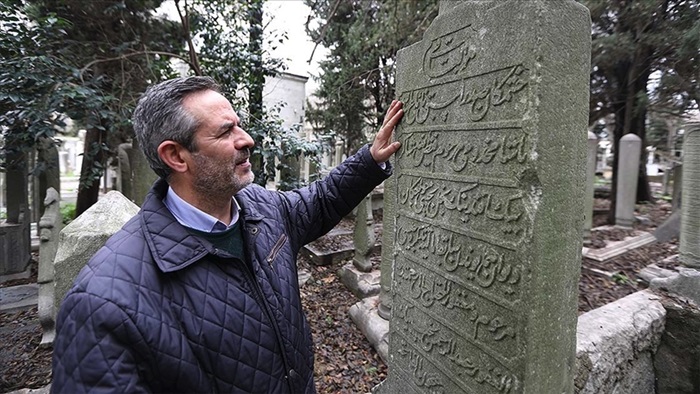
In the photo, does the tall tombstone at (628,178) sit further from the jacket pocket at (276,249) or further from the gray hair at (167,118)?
the gray hair at (167,118)

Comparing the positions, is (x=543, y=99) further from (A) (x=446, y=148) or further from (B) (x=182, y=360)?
(B) (x=182, y=360)

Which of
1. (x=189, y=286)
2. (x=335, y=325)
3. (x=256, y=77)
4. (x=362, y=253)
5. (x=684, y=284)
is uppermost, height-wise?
(x=256, y=77)

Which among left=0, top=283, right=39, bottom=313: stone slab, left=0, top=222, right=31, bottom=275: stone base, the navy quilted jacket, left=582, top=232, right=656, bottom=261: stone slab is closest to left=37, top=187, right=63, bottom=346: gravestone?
left=0, top=283, right=39, bottom=313: stone slab

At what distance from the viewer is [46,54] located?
3865 millimetres

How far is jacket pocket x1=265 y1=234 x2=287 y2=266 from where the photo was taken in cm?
141

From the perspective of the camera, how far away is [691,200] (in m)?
3.39

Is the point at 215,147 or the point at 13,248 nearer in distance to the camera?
the point at 215,147

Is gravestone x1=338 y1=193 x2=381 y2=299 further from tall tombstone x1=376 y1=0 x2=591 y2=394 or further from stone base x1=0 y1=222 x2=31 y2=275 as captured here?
stone base x1=0 y1=222 x2=31 y2=275

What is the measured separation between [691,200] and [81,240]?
5.16 m

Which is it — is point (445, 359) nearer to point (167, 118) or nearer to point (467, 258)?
point (467, 258)

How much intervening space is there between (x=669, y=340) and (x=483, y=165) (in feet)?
9.26

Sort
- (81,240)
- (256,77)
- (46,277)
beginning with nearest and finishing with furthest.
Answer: (81,240) < (46,277) < (256,77)

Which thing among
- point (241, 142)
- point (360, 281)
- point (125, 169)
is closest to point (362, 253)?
point (360, 281)

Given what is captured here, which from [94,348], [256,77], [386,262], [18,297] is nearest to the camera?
[94,348]
